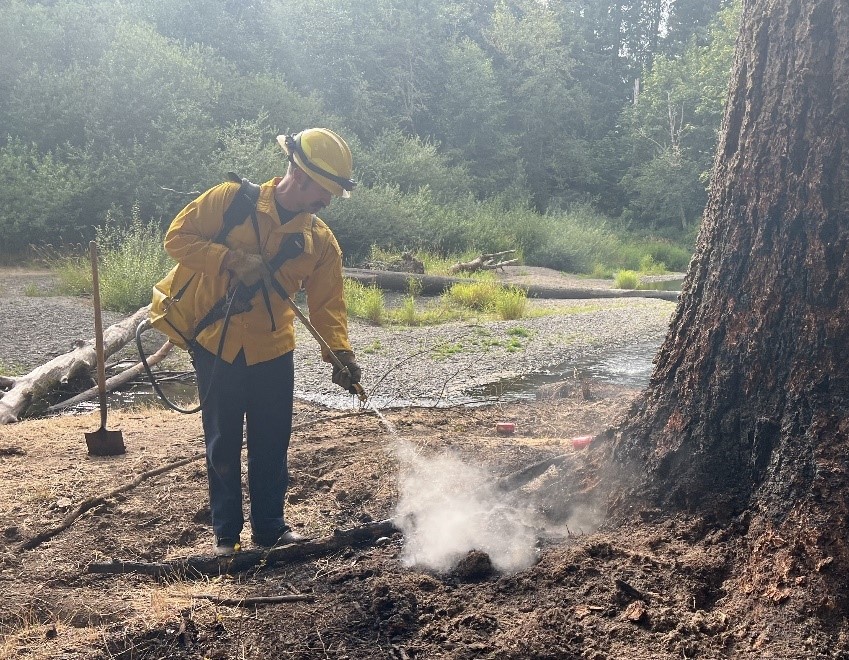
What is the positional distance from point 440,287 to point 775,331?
42.3 ft

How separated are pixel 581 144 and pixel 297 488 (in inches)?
1573

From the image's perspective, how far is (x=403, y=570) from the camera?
3027mm

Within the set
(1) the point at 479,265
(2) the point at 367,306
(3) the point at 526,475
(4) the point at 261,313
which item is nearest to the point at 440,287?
(1) the point at 479,265

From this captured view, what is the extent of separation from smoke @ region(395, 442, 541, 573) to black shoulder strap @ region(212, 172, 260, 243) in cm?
152

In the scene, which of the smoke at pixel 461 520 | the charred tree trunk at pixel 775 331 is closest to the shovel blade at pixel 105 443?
the smoke at pixel 461 520

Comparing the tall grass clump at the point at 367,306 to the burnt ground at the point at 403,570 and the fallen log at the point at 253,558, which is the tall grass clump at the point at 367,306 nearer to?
the burnt ground at the point at 403,570

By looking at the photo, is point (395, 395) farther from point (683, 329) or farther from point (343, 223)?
point (343, 223)

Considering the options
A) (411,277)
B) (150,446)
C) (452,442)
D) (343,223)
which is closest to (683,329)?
(452,442)

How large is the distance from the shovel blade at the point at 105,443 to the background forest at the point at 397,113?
1.78 meters

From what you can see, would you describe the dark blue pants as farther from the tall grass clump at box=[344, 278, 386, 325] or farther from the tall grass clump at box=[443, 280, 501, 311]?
the tall grass clump at box=[443, 280, 501, 311]

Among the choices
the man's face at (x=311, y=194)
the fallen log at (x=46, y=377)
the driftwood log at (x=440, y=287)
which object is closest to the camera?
the man's face at (x=311, y=194)

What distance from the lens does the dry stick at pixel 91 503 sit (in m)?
3.70

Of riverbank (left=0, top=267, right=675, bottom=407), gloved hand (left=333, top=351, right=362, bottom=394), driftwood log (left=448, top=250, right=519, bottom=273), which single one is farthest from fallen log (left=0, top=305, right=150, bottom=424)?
driftwood log (left=448, top=250, right=519, bottom=273)

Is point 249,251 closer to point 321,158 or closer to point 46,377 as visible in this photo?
point 321,158
